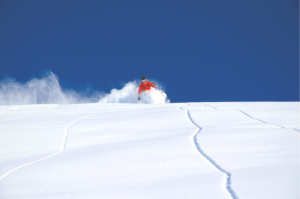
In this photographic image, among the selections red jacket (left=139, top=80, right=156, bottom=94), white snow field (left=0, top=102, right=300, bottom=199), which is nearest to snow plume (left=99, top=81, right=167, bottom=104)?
red jacket (left=139, top=80, right=156, bottom=94)

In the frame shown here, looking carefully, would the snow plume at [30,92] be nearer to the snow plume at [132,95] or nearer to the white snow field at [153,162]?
the snow plume at [132,95]

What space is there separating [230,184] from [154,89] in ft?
45.8

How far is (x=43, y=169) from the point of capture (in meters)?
2.25

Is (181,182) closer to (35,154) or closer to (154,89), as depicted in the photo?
(35,154)

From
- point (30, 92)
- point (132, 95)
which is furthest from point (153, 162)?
point (30, 92)

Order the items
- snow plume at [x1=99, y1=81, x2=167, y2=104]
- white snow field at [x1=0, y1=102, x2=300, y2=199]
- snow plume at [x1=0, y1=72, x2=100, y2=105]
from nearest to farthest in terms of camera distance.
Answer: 1. white snow field at [x1=0, y1=102, x2=300, y2=199]
2. snow plume at [x1=99, y1=81, x2=167, y2=104]
3. snow plume at [x1=0, y1=72, x2=100, y2=105]

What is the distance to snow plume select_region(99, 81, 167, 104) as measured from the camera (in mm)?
15375

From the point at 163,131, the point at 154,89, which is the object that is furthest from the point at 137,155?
the point at 154,89

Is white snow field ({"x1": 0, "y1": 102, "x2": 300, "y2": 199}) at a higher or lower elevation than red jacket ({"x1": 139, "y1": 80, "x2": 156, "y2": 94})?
higher

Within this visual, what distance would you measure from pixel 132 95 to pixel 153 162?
15.2 metres

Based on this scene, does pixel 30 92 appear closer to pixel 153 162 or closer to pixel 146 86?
pixel 146 86

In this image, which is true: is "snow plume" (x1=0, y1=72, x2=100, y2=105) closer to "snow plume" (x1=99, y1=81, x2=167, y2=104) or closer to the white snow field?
"snow plume" (x1=99, y1=81, x2=167, y2=104)

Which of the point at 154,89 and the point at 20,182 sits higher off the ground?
the point at 20,182

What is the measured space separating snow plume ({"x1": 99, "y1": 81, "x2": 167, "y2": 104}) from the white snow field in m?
11.5
